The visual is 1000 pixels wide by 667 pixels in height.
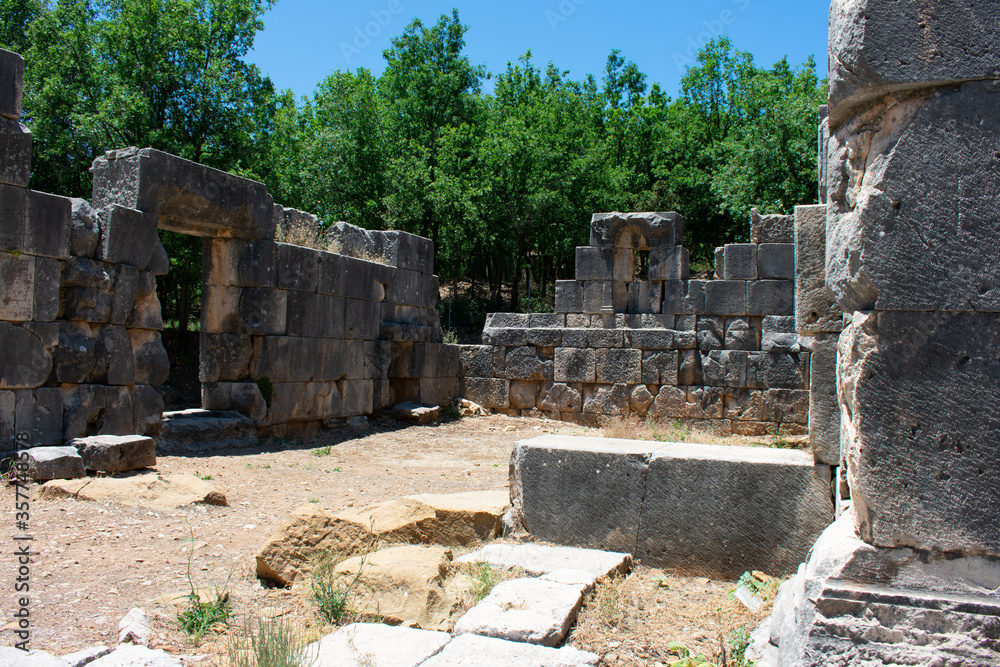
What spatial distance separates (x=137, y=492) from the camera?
586 centimetres

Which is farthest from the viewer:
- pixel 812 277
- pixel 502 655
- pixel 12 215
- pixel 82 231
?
pixel 82 231

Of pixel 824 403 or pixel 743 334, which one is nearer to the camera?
pixel 824 403

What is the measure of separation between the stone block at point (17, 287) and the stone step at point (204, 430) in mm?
2039

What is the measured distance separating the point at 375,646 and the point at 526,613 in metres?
0.68

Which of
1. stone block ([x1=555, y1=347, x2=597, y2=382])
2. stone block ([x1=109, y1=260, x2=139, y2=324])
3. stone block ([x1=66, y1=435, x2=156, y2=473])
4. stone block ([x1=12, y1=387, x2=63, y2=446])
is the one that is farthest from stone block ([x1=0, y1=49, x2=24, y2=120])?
stone block ([x1=555, y1=347, x2=597, y2=382])

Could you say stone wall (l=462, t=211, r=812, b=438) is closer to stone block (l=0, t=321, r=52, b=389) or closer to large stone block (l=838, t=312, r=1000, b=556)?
stone block (l=0, t=321, r=52, b=389)

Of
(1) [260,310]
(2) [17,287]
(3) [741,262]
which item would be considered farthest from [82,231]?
(3) [741,262]

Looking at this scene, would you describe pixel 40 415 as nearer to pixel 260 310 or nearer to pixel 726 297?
pixel 260 310

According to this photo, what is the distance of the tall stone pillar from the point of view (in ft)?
8.23

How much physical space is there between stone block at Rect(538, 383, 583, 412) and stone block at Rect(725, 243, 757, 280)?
3159 mm

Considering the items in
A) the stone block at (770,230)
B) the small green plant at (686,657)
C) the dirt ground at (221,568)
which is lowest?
the dirt ground at (221,568)

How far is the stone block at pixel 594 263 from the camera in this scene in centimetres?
1306

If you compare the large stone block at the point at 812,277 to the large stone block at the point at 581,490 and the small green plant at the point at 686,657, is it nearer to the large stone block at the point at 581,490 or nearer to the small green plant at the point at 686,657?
the large stone block at the point at 581,490

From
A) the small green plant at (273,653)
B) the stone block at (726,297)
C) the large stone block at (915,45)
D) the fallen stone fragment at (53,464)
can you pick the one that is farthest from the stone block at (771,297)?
the small green plant at (273,653)
